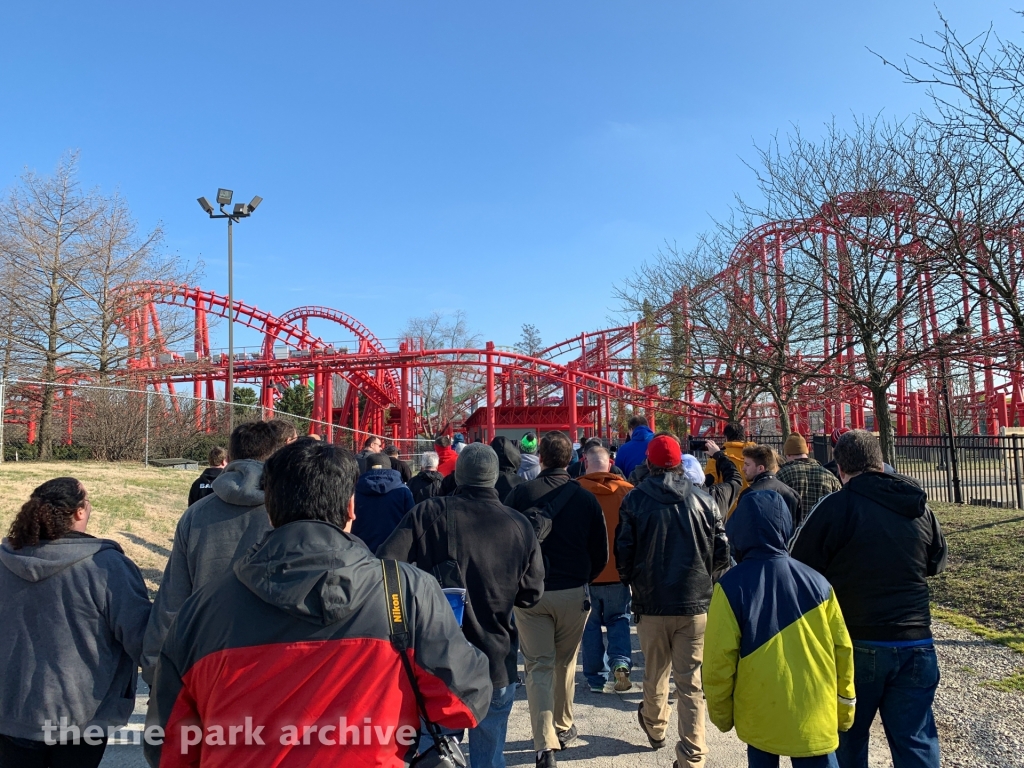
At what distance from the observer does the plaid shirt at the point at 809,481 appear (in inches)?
213

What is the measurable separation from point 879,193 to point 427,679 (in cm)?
982

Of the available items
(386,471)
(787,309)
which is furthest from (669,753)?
(787,309)

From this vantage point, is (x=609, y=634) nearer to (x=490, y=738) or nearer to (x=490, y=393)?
(x=490, y=738)

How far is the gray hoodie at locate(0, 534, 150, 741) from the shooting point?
252 cm

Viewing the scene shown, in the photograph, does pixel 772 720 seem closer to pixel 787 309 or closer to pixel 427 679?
pixel 427 679

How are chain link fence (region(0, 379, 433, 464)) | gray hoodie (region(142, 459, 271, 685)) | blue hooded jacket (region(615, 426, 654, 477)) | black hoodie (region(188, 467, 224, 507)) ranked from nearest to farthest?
1. gray hoodie (region(142, 459, 271, 685))
2. black hoodie (region(188, 467, 224, 507))
3. blue hooded jacket (region(615, 426, 654, 477))
4. chain link fence (region(0, 379, 433, 464))

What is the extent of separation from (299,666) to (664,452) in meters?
2.87

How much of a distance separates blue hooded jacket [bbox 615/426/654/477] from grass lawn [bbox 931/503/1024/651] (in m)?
3.13

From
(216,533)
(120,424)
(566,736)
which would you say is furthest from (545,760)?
(120,424)

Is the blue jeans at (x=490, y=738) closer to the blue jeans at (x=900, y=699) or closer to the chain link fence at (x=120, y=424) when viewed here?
the blue jeans at (x=900, y=699)

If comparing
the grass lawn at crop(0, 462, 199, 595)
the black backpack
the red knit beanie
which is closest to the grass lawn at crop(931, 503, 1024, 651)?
the red knit beanie

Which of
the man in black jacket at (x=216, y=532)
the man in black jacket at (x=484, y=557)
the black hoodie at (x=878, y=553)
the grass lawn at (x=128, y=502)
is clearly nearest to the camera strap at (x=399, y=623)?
the man in black jacket at (x=484, y=557)

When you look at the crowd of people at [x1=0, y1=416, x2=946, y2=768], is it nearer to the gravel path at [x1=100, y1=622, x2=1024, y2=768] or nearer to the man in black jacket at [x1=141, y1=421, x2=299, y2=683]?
the man in black jacket at [x1=141, y1=421, x2=299, y2=683]

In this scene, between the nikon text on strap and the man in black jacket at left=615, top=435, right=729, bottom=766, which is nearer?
the nikon text on strap
